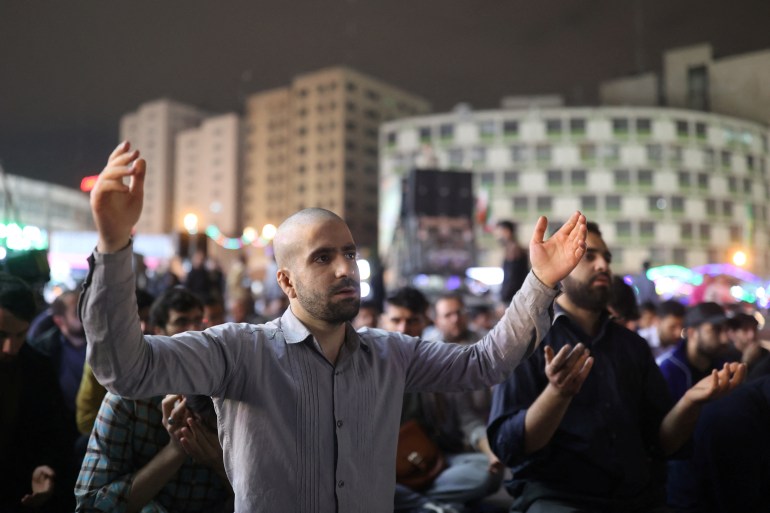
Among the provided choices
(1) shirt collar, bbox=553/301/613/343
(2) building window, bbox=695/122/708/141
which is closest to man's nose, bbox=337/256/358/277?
(1) shirt collar, bbox=553/301/613/343

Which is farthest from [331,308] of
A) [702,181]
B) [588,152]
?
[702,181]

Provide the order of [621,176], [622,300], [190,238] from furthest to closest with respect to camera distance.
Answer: [621,176]
[190,238]
[622,300]

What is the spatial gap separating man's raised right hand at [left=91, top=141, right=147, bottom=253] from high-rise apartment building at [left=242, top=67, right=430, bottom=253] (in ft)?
210

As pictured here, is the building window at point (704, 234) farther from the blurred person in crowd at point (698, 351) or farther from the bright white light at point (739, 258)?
the blurred person in crowd at point (698, 351)

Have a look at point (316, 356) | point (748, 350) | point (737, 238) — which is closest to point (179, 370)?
point (316, 356)

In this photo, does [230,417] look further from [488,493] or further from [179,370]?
[488,493]

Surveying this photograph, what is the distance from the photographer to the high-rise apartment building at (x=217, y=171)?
78562 millimetres

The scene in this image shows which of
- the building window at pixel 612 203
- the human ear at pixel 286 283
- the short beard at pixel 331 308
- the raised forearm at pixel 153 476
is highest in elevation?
the building window at pixel 612 203

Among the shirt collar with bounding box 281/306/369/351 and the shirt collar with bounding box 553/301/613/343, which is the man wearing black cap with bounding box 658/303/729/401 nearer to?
the shirt collar with bounding box 553/301/613/343

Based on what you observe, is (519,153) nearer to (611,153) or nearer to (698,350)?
(611,153)

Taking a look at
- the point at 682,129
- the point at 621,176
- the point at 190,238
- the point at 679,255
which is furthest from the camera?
the point at 621,176

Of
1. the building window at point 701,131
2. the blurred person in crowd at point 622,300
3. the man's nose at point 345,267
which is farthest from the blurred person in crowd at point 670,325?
the building window at point 701,131

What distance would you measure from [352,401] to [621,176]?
51.8m

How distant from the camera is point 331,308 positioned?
7.51 ft
